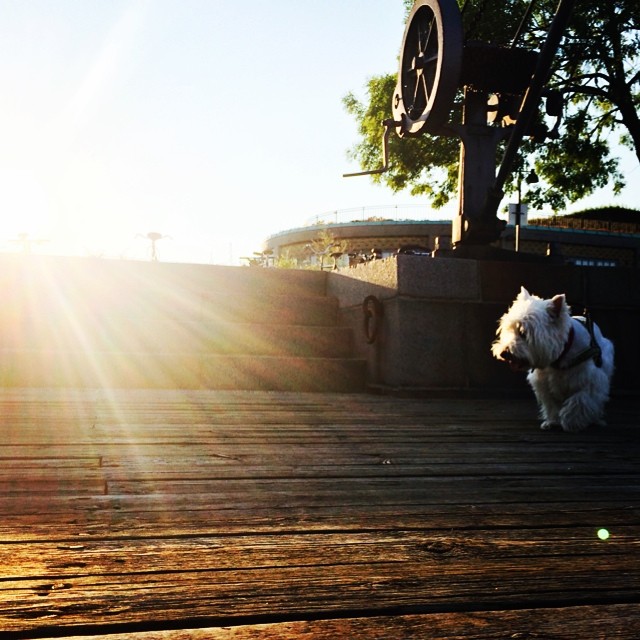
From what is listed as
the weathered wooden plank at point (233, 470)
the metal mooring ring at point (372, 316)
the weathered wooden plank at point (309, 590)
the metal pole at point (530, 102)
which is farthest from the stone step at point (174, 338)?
the weathered wooden plank at point (309, 590)

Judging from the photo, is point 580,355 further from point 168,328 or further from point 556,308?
point 168,328

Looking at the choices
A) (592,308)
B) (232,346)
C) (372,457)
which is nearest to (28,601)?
(372,457)

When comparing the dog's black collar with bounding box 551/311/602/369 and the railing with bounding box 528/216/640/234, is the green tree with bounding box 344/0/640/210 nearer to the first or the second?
the dog's black collar with bounding box 551/311/602/369

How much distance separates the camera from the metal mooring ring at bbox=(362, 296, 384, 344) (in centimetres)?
679

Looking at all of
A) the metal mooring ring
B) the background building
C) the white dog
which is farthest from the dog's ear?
the background building

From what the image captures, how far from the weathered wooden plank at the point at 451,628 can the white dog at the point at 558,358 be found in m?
3.09

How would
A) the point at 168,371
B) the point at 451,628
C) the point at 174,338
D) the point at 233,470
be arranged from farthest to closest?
the point at 174,338 < the point at 168,371 < the point at 233,470 < the point at 451,628

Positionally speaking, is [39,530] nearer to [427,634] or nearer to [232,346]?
[427,634]

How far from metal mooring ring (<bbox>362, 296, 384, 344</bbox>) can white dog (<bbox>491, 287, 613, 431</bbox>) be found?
224 cm

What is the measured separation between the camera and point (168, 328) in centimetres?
753

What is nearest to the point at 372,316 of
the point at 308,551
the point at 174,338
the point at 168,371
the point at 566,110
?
the point at 168,371

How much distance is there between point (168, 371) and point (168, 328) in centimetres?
91

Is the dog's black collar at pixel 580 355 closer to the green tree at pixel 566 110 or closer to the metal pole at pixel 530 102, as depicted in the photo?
the metal pole at pixel 530 102

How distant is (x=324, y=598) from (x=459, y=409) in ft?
13.4
